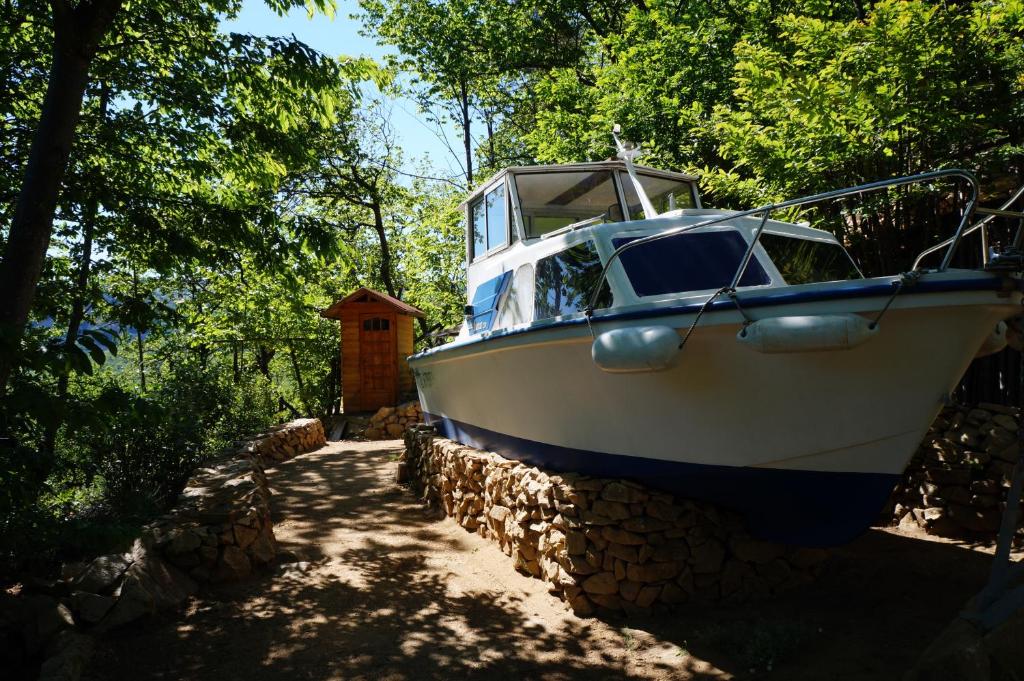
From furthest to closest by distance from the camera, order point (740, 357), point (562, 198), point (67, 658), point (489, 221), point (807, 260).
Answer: point (489, 221)
point (562, 198)
point (807, 260)
point (740, 357)
point (67, 658)

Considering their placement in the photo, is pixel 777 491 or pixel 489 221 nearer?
pixel 777 491

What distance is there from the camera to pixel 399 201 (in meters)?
21.6

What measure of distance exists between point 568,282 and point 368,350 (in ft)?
33.4

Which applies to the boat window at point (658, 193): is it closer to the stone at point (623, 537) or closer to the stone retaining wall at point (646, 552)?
the stone retaining wall at point (646, 552)

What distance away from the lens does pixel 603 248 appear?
16.4ft

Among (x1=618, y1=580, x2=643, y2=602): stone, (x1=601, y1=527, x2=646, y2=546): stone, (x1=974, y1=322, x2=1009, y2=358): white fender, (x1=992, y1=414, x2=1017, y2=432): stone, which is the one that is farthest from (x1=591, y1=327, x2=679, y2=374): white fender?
(x1=992, y1=414, x2=1017, y2=432): stone

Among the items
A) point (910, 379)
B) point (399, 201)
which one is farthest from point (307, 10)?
point (399, 201)

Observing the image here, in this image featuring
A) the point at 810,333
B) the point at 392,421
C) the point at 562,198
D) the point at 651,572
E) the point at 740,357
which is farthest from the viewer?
the point at 392,421

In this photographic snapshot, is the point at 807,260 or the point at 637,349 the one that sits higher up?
the point at 807,260

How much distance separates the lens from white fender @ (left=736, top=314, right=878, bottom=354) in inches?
134

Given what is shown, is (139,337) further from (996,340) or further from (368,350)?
(996,340)

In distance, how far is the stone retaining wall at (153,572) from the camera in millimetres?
3822

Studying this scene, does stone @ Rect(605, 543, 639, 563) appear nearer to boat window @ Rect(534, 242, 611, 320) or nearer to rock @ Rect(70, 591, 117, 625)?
boat window @ Rect(534, 242, 611, 320)

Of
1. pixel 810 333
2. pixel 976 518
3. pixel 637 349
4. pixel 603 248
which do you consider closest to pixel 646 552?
pixel 637 349
